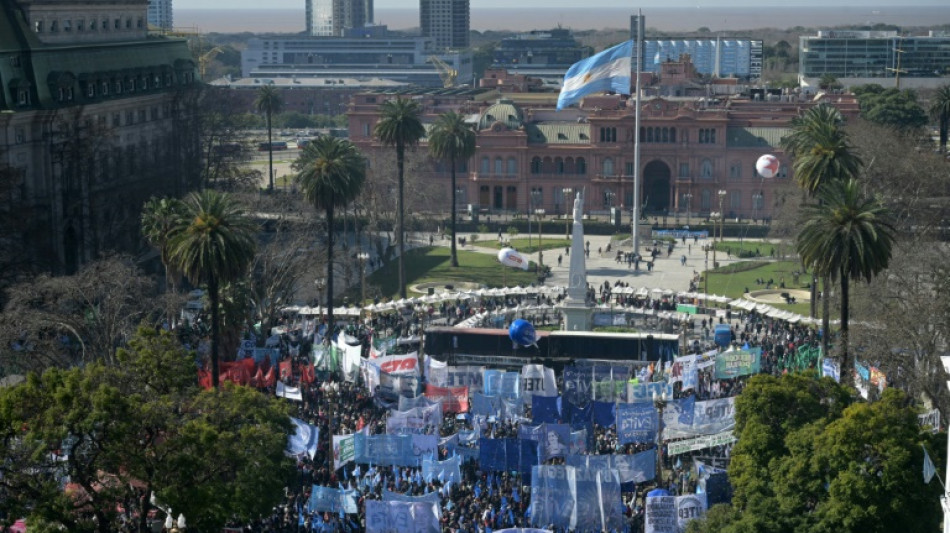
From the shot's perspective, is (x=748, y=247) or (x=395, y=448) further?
(x=748, y=247)

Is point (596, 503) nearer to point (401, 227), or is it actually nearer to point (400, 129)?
point (401, 227)

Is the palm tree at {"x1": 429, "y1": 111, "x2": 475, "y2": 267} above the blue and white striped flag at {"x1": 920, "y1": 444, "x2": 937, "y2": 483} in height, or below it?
above

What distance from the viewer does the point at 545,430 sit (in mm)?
65625

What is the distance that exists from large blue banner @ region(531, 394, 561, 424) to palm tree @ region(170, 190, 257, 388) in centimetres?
1590

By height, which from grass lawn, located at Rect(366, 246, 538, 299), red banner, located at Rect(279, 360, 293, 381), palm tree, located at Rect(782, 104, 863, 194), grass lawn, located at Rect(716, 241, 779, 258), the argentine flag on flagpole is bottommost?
grass lawn, located at Rect(366, 246, 538, 299)

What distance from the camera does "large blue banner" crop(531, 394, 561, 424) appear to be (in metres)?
70.1

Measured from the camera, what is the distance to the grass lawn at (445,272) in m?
122

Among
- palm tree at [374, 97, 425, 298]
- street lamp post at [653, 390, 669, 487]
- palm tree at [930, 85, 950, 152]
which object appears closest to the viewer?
street lamp post at [653, 390, 669, 487]

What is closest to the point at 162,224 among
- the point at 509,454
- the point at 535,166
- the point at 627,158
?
the point at 509,454

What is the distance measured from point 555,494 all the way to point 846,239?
2333 cm

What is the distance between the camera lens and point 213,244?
73.9m

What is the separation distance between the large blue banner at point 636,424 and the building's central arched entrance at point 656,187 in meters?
93.6

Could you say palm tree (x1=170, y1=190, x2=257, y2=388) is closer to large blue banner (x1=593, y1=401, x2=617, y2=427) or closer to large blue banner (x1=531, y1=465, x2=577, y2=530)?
large blue banner (x1=593, y1=401, x2=617, y2=427)

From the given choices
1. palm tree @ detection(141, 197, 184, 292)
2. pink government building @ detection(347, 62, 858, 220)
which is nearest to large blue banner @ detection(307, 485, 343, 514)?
palm tree @ detection(141, 197, 184, 292)
